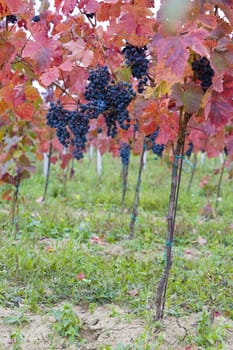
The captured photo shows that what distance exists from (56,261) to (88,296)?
535mm

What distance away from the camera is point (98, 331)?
107 inches

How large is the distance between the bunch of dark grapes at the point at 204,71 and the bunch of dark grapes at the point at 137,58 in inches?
11.3

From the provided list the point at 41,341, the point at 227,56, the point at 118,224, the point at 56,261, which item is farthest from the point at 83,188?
the point at 227,56

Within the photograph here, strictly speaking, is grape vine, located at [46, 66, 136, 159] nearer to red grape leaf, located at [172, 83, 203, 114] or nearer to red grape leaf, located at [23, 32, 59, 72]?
red grape leaf, located at [23, 32, 59, 72]

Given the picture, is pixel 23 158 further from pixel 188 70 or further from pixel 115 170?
pixel 115 170

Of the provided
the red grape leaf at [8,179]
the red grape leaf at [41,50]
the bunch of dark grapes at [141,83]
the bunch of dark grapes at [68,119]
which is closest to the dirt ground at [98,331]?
the bunch of dark grapes at [68,119]

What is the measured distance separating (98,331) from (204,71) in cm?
143

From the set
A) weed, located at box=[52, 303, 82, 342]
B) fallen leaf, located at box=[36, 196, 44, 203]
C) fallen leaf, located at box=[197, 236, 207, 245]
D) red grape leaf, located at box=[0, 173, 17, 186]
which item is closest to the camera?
weed, located at box=[52, 303, 82, 342]

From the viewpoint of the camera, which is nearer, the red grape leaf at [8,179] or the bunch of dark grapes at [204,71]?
the bunch of dark grapes at [204,71]

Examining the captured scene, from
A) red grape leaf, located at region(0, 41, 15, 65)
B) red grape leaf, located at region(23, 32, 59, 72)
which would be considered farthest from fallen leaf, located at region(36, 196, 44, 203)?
red grape leaf, located at region(23, 32, 59, 72)

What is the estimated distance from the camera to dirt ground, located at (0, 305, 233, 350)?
2.55 meters

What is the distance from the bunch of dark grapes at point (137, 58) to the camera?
8.39 feet

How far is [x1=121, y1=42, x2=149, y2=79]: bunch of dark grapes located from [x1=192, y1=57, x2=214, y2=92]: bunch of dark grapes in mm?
288

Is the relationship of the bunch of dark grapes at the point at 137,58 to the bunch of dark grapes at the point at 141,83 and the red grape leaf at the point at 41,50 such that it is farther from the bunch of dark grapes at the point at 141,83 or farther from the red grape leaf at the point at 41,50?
the red grape leaf at the point at 41,50
